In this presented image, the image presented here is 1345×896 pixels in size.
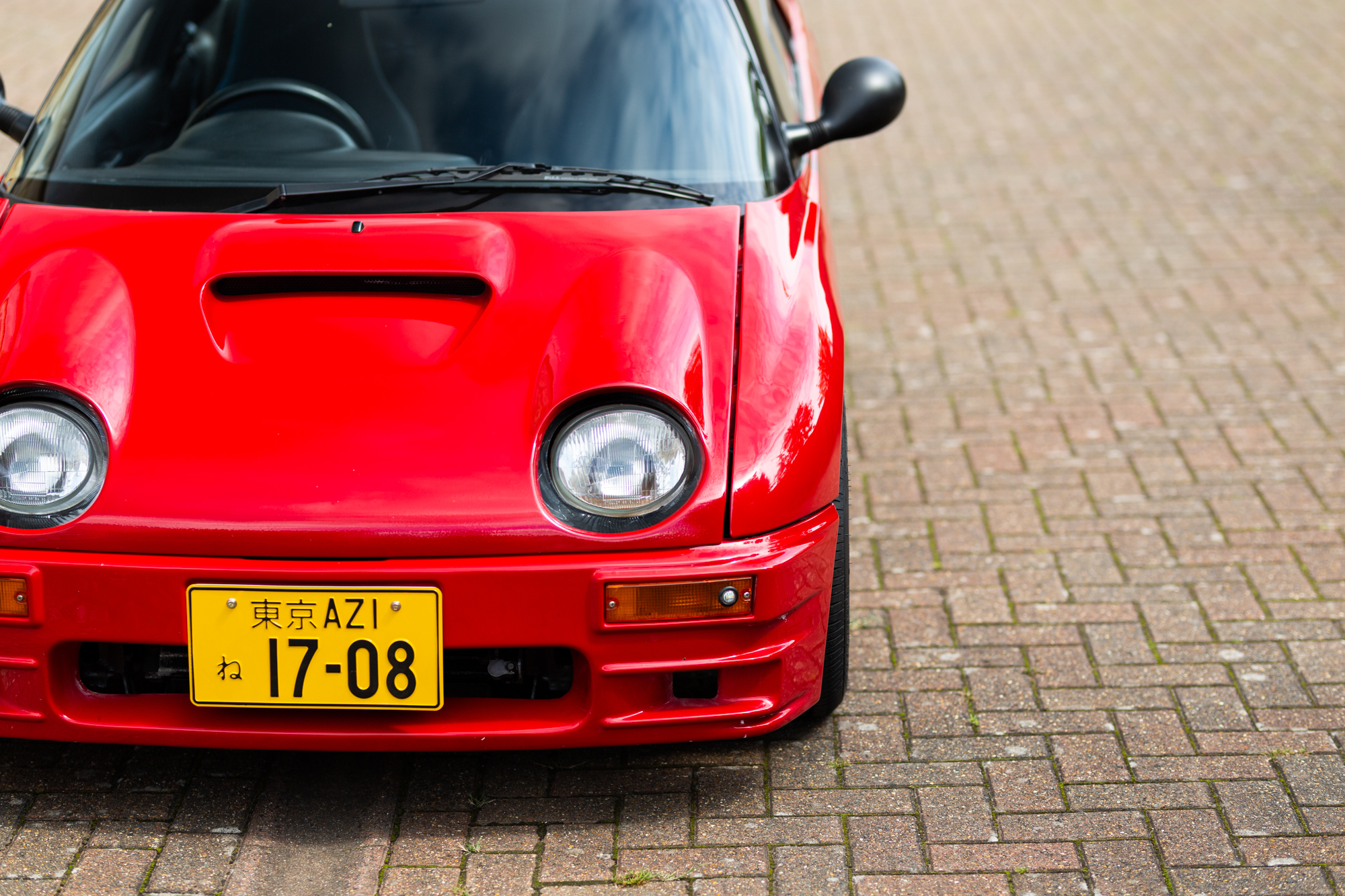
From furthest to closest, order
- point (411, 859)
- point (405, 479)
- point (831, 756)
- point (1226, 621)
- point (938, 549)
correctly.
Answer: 1. point (938, 549)
2. point (1226, 621)
3. point (831, 756)
4. point (411, 859)
5. point (405, 479)

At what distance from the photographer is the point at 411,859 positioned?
244 centimetres

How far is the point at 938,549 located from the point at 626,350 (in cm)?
151

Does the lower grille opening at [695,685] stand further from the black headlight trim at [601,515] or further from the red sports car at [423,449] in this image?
the black headlight trim at [601,515]

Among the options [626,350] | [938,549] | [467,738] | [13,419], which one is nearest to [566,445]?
[626,350]

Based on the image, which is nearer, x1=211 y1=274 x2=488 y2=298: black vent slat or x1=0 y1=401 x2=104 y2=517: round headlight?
x1=0 y1=401 x2=104 y2=517: round headlight

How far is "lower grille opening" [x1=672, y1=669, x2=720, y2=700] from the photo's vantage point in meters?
2.42

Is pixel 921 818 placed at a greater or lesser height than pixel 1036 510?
greater

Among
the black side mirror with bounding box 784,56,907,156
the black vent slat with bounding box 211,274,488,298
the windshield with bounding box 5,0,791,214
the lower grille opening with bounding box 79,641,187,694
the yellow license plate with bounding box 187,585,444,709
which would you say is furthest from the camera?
the black side mirror with bounding box 784,56,907,156

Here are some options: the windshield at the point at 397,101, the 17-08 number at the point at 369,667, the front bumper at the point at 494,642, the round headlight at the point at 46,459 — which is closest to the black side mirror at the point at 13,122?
the windshield at the point at 397,101

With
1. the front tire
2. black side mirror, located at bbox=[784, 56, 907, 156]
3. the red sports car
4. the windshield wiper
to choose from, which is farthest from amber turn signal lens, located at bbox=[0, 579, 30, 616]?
black side mirror, located at bbox=[784, 56, 907, 156]

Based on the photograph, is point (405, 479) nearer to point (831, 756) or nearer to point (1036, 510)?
point (831, 756)

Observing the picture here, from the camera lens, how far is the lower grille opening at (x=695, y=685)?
2424mm

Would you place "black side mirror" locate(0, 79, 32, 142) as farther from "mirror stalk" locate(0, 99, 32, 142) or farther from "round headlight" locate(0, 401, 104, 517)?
"round headlight" locate(0, 401, 104, 517)

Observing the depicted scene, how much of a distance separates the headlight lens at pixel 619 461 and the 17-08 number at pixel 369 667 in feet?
1.21
